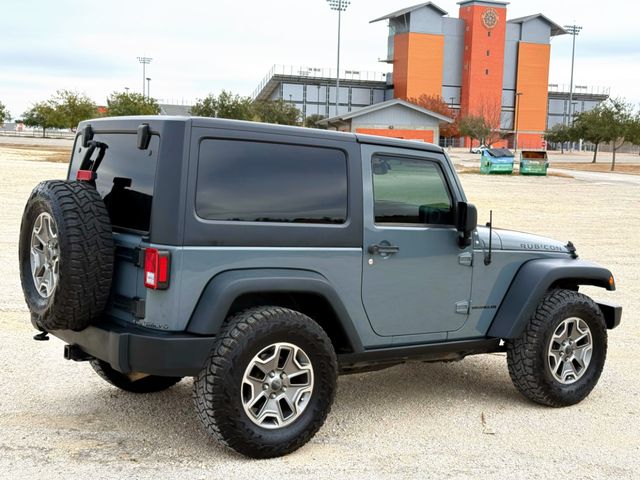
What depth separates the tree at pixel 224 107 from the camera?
71125 millimetres

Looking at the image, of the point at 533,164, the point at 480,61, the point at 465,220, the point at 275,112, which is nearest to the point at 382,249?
the point at 465,220

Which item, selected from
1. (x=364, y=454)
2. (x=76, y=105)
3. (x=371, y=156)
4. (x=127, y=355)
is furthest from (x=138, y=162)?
(x=76, y=105)

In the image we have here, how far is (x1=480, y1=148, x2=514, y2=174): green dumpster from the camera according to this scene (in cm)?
4719

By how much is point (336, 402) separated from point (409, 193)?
Result: 5.19 ft

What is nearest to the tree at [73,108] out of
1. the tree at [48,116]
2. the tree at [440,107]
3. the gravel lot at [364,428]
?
the tree at [48,116]

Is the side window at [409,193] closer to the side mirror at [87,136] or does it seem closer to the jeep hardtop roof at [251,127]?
the jeep hardtop roof at [251,127]

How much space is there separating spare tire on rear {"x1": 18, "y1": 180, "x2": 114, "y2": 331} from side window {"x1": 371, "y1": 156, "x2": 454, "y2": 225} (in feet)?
5.52

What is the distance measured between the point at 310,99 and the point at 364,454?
11598 centimetres

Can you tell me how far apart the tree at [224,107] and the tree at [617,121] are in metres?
30.4

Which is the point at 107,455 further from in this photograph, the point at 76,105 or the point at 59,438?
the point at 76,105

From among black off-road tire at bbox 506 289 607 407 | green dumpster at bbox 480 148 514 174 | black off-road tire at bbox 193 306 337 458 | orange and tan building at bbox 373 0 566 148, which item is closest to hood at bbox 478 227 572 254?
black off-road tire at bbox 506 289 607 407

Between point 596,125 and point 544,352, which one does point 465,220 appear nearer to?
point 544,352

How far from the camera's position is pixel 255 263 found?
14.8ft

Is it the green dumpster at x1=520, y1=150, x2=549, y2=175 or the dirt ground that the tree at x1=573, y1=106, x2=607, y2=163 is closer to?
the dirt ground
